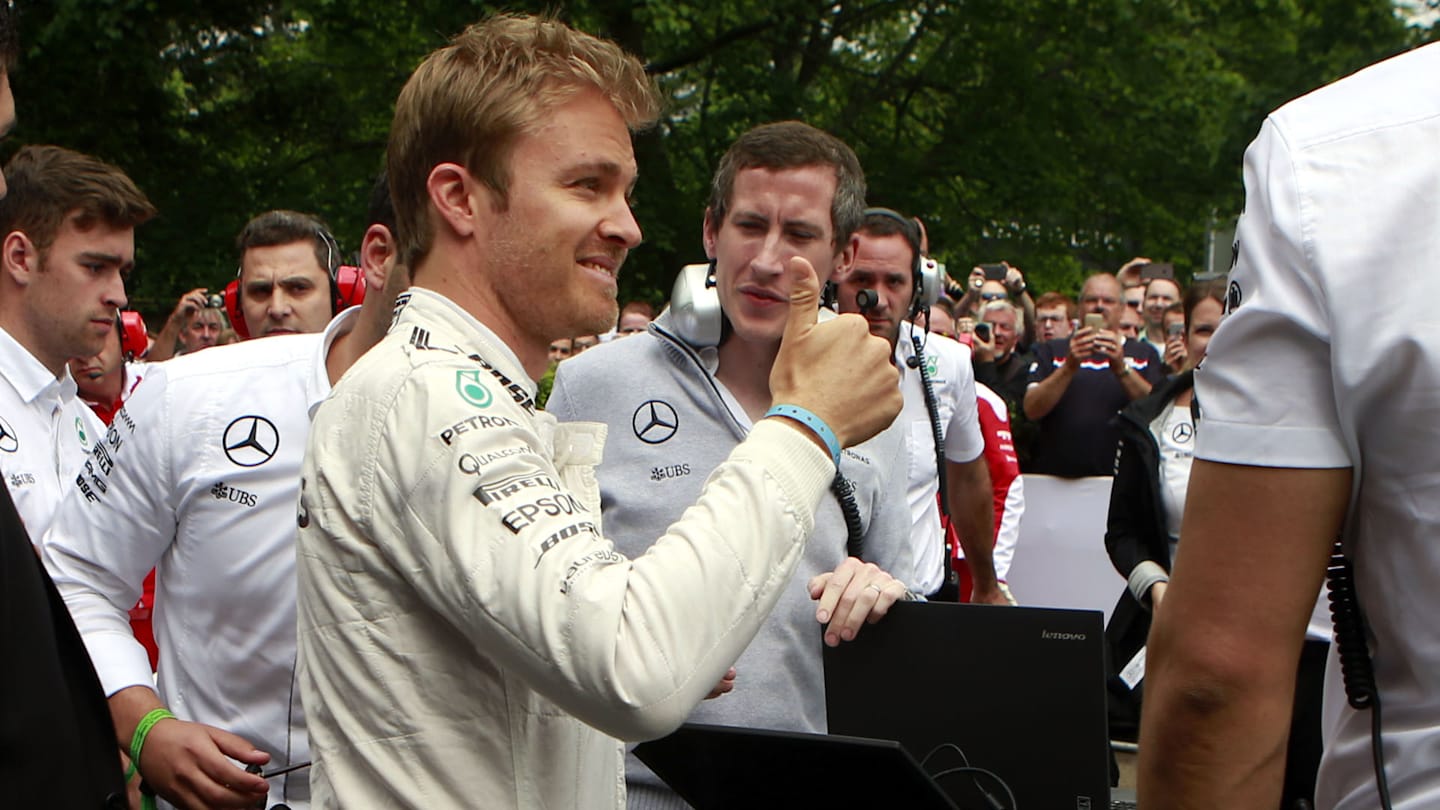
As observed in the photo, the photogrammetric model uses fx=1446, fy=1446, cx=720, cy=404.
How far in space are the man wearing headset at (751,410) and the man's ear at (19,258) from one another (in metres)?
1.56

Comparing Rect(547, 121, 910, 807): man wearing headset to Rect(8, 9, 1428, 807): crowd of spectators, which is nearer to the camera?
Rect(8, 9, 1428, 807): crowd of spectators

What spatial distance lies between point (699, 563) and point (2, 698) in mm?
875

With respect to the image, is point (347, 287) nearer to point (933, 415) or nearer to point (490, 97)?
point (933, 415)

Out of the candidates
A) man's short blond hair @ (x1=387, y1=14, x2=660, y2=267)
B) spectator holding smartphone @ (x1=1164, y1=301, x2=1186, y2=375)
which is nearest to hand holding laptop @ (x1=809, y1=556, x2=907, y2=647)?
man's short blond hair @ (x1=387, y1=14, x2=660, y2=267)

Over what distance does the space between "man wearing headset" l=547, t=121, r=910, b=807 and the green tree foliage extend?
12658 mm

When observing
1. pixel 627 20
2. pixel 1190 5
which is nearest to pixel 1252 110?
pixel 1190 5

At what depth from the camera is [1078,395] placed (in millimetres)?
8812

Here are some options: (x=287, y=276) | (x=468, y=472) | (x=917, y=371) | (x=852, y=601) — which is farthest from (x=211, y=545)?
(x=917, y=371)

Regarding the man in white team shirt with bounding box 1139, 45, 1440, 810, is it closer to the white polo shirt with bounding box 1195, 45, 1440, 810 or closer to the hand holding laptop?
the white polo shirt with bounding box 1195, 45, 1440, 810

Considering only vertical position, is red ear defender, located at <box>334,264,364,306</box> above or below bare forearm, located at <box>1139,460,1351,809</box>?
above

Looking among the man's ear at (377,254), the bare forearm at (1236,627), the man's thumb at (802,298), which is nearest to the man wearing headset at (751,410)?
the man's ear at (377,254)

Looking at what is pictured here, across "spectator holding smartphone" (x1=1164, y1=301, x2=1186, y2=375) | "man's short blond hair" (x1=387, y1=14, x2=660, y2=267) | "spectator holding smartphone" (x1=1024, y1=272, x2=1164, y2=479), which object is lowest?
"spectator holding smartphone" (x1=1024, y1=272, x2=1164, y2=479)

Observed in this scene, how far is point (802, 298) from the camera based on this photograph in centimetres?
193

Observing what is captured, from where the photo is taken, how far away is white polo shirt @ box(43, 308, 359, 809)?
291 cm
